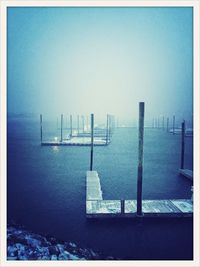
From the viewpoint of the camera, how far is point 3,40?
7.87 meters

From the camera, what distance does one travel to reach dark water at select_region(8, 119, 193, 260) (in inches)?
312

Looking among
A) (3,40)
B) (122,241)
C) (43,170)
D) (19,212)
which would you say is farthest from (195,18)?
(43,170)

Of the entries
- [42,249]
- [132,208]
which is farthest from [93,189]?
[42,249]

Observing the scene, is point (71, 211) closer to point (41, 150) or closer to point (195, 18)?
point (195, 18)

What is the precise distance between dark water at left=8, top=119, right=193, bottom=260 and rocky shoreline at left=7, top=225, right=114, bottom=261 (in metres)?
0.32

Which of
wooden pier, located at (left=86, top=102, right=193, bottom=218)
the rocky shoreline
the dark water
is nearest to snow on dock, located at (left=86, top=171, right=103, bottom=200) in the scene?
wooden pier, located at (left=86, top=102, right=193, bottom=218)

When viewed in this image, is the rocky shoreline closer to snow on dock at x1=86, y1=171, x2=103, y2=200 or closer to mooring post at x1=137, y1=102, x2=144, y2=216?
mooring post at x1=137, y1=102, x2=144, y2=216

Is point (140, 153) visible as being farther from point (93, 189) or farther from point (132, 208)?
point (93, 189)

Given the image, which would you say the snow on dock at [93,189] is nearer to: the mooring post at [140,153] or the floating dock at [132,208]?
the floating dock at [132,208]

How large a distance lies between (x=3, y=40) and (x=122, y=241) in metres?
7.42

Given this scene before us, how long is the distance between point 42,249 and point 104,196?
4704mm

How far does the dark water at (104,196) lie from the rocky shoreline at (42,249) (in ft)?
1.04

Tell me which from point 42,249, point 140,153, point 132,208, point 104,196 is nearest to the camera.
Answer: point 42,249

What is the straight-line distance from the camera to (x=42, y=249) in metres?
7.72
